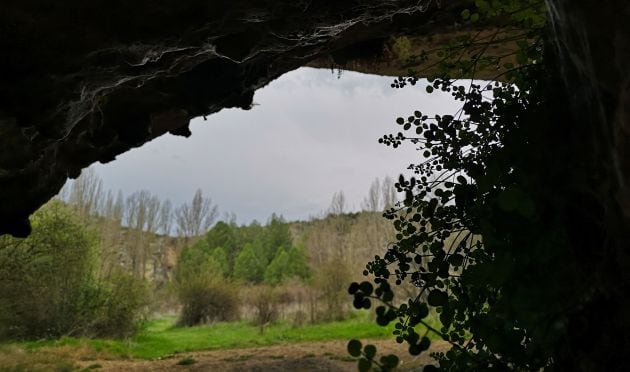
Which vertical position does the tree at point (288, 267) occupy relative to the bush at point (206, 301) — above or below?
above

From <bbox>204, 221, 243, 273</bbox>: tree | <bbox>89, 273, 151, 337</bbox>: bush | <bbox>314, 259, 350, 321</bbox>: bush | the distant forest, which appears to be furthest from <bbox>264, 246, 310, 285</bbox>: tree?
Result: <bbox>89, 273, 151, 337</bbox>: bush

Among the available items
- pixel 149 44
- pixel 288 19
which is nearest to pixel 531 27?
pixel 288 19

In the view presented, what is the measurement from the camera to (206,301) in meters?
21.3

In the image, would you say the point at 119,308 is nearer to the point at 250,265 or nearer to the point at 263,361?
the point at 263,361

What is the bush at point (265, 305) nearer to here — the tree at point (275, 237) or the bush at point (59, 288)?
the bush at point (59, 288)

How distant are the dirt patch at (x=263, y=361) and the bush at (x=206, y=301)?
8.53 m

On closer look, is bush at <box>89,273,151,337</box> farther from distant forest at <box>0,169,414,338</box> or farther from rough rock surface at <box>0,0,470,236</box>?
rough rock surface at <box>0,0,470,236</box>

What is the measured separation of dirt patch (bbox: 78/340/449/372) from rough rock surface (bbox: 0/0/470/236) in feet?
21.1

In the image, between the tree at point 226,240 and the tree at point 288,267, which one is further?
the tree at point 226,240

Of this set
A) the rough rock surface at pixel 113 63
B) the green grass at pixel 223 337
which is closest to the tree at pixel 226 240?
the green grass at pixel 223 337

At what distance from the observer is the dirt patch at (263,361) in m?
9.70

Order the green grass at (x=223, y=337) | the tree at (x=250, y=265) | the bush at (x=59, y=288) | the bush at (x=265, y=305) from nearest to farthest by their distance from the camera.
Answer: the bush at (x=59, y=288), the green grass at (x=223, y=337), the bush at (x=265, y=305), the tree at (x=250, y=265)

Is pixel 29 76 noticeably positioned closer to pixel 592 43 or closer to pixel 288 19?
pixel 288 19

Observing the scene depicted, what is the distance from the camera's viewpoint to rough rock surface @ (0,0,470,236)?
2.47 meters
